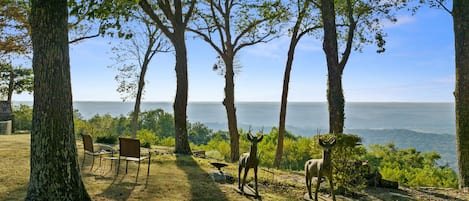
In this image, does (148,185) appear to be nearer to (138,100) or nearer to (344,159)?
(344,159)

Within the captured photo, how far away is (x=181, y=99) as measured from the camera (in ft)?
40.6

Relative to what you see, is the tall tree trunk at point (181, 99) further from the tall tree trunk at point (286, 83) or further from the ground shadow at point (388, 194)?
the ground shadow at point (388, 194)

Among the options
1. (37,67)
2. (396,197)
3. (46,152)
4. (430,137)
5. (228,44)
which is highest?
(228,44)

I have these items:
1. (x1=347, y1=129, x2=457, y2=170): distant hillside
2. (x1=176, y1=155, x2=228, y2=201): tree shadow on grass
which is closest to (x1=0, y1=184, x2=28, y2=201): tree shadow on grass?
(x1=176, y1=155, x2=228, y2=201): tree shadow on grass

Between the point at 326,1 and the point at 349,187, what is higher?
the point at 326,1

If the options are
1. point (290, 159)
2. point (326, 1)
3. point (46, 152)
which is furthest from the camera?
point (290, 159)

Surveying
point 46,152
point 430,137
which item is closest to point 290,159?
point 46,152

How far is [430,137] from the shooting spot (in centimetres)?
8544

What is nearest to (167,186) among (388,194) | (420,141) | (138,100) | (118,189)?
(118,189)

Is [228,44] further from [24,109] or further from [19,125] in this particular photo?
Answer: [24,109]

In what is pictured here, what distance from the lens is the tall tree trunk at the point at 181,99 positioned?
12.3 metres

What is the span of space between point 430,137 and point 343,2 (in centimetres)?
8560

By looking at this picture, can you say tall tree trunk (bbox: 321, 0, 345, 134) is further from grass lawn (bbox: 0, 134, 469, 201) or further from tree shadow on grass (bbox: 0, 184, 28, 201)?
tree shadow on grass (bbox: 0, 184, 28, 201)

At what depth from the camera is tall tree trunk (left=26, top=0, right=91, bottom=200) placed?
179 inches
